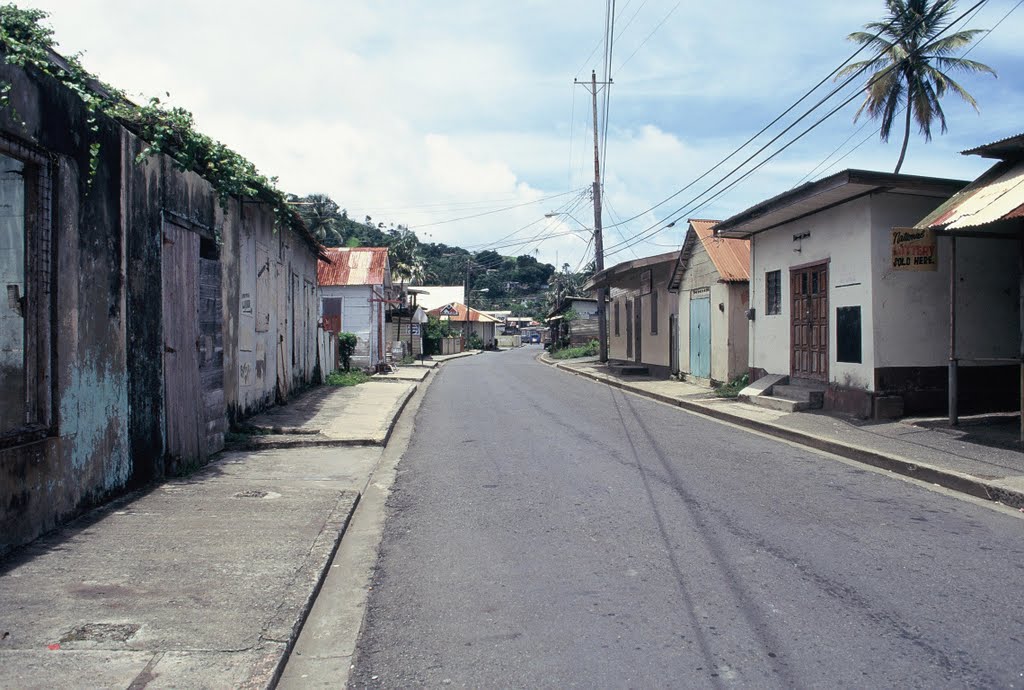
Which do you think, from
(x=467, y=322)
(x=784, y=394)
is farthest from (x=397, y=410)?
(x=467, y=322)

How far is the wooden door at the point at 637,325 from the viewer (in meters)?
27.0

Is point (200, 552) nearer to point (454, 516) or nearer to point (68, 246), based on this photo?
point (454, 516)

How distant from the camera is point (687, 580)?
482 cm

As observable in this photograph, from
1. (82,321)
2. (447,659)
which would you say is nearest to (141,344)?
(82,321)

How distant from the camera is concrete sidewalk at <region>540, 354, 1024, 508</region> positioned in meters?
7.74

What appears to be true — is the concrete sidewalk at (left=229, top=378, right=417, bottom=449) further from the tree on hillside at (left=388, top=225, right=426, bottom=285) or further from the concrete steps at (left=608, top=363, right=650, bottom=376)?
the tree on hillside at (left=388, top=225, right=426, bottom=285)

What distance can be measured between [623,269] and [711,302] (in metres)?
5.54

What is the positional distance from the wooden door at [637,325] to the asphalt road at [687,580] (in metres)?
18.2

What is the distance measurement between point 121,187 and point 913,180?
11.0 metres

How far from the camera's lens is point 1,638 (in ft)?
12.2

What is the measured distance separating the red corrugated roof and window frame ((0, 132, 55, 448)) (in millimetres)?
15274

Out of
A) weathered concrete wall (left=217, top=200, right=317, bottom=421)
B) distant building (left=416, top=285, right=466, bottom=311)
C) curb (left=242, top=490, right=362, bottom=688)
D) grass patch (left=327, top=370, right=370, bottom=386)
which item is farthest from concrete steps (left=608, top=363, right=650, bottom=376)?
distant building (left=416, top=285, right=466, bottom=311)

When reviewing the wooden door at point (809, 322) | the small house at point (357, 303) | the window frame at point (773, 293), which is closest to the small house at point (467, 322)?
the small house at point (357, 303)

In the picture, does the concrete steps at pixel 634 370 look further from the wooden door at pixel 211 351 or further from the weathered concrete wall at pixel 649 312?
the wooden door at pixel 211 351
